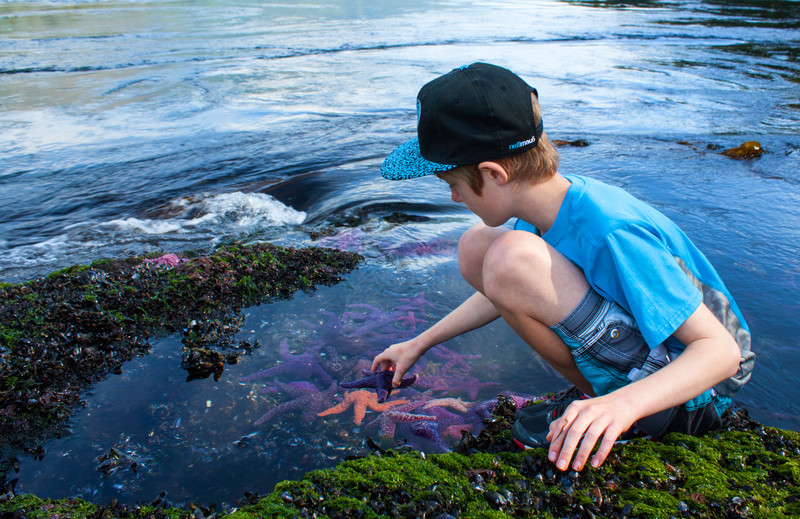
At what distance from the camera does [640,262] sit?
211cm

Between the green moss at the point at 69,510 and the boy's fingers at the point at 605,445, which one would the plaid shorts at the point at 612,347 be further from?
the green moss at the point at 69,510

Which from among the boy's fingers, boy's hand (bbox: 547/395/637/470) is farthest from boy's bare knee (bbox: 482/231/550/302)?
the boy's fingers

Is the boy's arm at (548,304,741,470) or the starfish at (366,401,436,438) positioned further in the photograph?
the starfish at (366,401,436,438)

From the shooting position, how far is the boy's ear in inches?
93.1

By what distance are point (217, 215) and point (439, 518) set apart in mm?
5558

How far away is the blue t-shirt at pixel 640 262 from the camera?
2.07 meters

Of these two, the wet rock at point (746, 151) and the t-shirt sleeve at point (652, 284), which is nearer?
the t-shirt sleeve at point (652, 284)

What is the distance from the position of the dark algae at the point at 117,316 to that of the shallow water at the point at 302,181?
0.16m

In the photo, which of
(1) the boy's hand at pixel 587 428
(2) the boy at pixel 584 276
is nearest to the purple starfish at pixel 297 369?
(2) the boy at pixel 584 276

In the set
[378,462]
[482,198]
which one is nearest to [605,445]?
[378,462]

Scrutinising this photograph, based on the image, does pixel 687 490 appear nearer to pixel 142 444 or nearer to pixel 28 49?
pixel 142 444

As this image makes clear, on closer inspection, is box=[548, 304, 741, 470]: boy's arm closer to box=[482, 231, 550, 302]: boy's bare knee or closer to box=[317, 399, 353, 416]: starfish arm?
box=[482, 231, 550, 302]: boy's bare knee

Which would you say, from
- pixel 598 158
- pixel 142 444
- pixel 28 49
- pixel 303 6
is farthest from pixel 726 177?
pixel 303 6

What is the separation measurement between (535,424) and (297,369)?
1676mm
